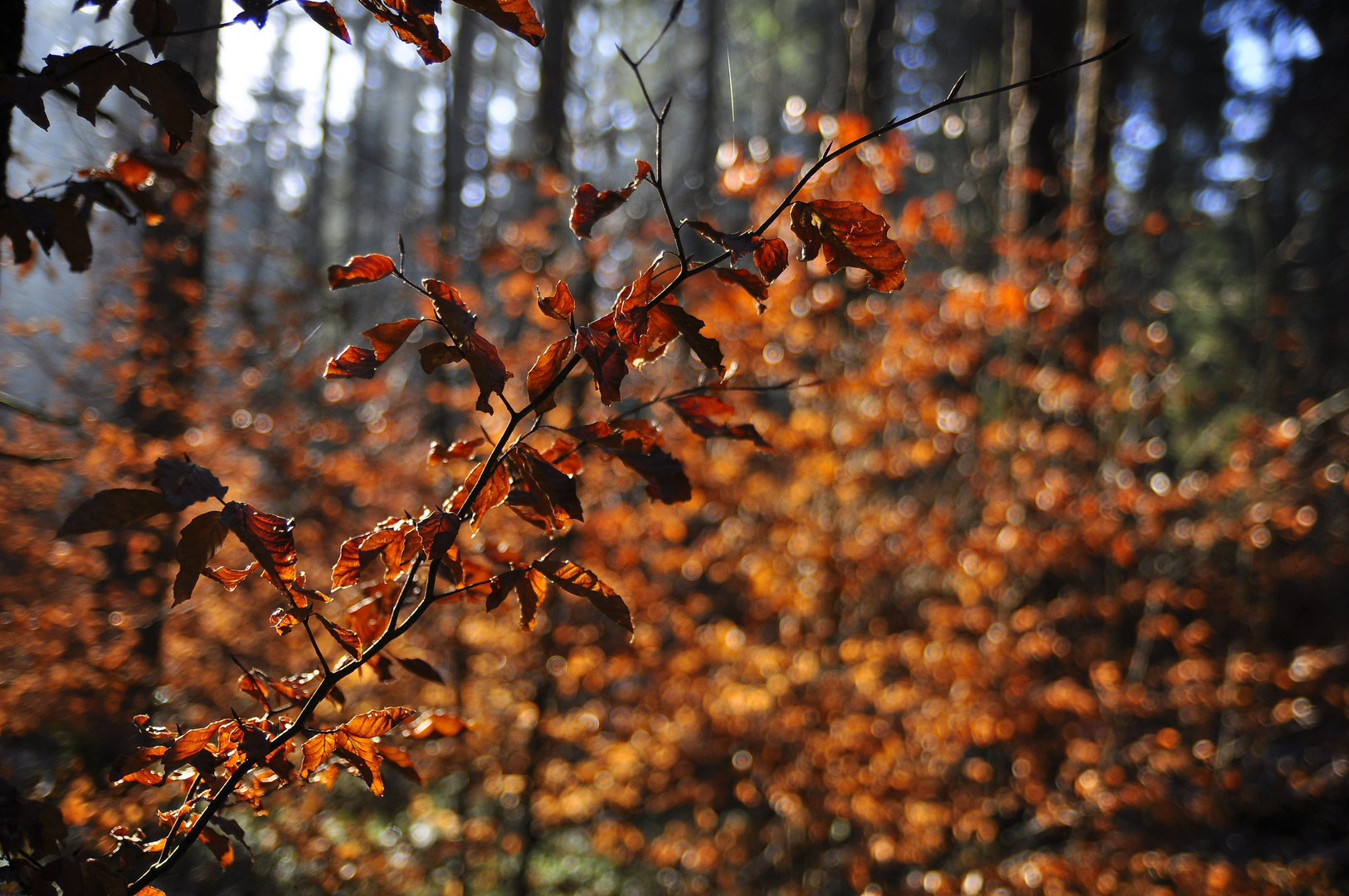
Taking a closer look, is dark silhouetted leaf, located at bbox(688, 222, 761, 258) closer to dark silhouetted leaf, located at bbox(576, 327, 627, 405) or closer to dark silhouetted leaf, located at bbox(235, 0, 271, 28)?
dark silhouetted leaf, located at bbox(576, 327, 627, 405)

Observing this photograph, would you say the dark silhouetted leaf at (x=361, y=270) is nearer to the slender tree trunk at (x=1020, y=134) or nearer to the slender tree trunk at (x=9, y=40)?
the slender tree trunk at (x=9, y=40)

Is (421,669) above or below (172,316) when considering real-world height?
below

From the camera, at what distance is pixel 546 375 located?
3.84ft

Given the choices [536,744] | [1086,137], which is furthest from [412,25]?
[1086,137]

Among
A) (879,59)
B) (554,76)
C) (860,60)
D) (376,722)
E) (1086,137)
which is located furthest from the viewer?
(1086,137)

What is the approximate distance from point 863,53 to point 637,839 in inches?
201

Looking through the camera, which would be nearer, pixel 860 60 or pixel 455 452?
pixel 455 452

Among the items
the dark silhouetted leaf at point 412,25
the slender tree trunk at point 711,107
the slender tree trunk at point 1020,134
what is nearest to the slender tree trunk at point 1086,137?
the slender tree trunk at point 1020,134

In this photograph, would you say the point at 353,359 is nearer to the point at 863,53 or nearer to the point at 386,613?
the point at 386,613

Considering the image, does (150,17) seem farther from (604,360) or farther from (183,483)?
(604,360)

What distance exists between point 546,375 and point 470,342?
0.15m

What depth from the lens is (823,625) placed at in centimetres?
420

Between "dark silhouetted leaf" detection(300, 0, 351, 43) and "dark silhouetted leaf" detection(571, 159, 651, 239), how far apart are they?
1.40 feet

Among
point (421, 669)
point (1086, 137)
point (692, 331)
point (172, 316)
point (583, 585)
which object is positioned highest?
point (1086, 137)
